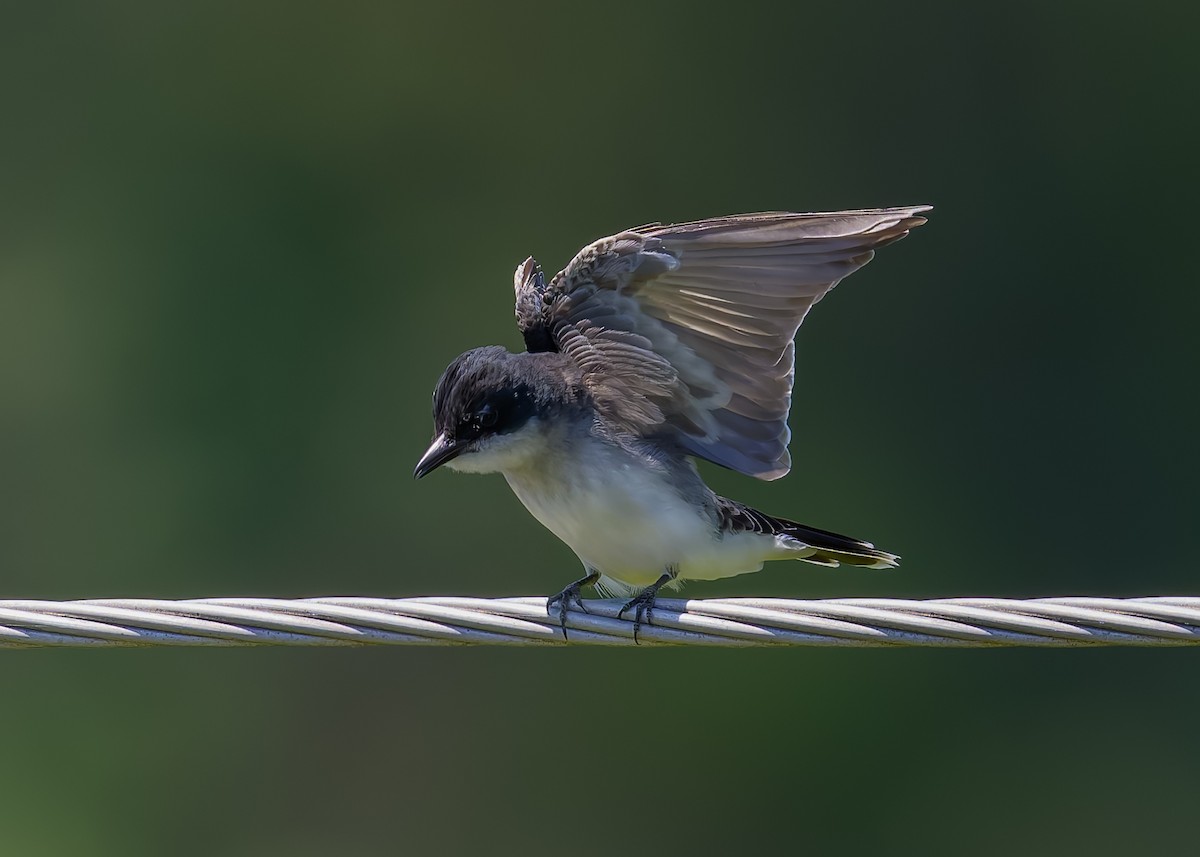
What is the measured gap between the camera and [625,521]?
155 inches

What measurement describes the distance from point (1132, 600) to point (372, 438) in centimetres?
944

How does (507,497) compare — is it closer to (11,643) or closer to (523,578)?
(523,578)

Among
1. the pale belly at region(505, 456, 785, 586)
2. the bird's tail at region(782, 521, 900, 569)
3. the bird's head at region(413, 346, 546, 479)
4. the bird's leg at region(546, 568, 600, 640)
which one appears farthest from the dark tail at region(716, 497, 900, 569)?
the bird's head at region(413, 346, 546, 479)

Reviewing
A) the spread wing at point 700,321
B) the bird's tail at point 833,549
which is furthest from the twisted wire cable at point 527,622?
the bird's tail at point 833,549

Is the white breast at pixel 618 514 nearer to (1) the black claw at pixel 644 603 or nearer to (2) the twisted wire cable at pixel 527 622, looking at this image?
(1) the black claw at pixel 644 603

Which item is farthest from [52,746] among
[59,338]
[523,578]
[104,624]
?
[104,624]

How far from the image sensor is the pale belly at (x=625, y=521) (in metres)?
3.92

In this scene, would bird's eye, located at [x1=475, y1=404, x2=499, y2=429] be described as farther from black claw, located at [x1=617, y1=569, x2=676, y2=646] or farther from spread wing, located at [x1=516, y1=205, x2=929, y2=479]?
black claw, located at [x1=617, y1=569, x2=676, y2=646]

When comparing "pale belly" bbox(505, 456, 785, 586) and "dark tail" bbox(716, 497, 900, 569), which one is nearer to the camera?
"pale belly" bbox(505, 456, 785, 586)

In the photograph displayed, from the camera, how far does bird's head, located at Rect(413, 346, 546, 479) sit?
3.95m

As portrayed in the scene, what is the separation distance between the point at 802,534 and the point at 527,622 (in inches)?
52.3

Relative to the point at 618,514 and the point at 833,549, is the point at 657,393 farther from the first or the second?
the point at 833,549

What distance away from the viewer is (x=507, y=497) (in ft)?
35.8

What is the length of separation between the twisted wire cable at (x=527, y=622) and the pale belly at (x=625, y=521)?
0.83m
